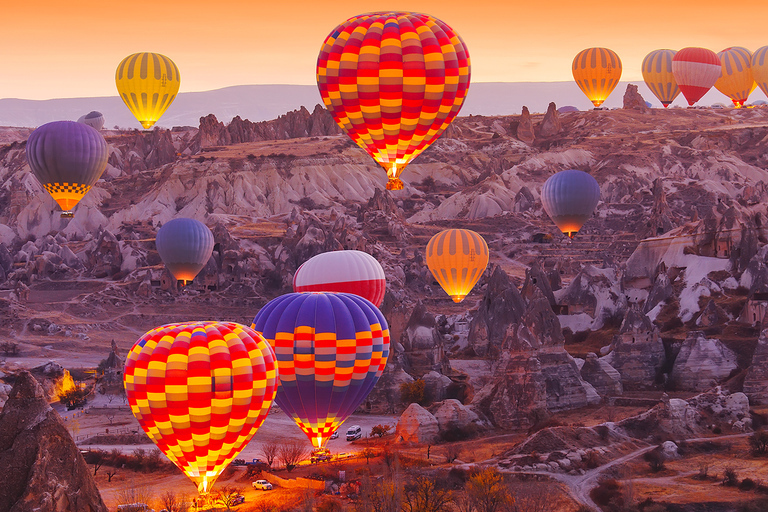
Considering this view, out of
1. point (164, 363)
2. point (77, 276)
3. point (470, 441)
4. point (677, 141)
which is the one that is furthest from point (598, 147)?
point (164, 363)

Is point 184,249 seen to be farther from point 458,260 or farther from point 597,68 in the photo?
point 597,68

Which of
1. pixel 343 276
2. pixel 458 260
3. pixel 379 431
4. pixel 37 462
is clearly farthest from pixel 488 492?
pixel 458 260

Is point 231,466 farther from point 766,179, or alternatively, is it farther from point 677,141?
point 677,141

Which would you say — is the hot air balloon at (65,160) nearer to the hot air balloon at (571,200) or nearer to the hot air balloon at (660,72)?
the hot air balloon at (571,200)

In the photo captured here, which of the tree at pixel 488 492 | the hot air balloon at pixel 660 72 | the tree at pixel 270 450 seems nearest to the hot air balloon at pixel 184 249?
the tree at pixel 270 450

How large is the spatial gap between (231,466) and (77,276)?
5065 cm

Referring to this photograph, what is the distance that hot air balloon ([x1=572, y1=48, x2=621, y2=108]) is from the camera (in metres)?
120

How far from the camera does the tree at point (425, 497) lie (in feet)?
101

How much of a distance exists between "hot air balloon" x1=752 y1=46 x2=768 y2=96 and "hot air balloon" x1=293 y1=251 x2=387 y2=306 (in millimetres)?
87536

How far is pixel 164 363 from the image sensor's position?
31391 millimetres

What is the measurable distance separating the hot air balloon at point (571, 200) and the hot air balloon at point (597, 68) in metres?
39.0

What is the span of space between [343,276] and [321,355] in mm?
14169

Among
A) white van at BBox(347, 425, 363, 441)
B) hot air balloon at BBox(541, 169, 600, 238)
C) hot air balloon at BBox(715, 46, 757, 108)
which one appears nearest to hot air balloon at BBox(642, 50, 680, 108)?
hot air balloon at BBox(715, 46, 757, 108)

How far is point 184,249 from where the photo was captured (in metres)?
78.2
